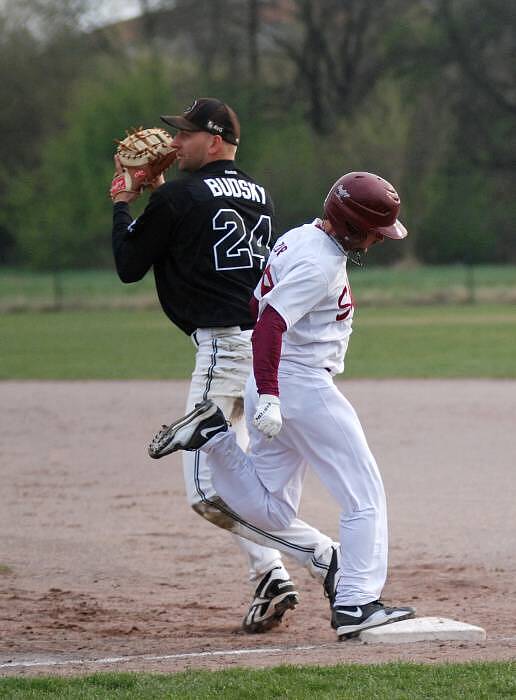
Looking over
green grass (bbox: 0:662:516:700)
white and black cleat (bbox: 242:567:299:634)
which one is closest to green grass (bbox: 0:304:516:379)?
white and black cleat (bbox: 242:567:299:634)

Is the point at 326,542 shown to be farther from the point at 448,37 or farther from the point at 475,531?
the point at 448,37

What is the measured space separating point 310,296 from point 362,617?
126 centimetres

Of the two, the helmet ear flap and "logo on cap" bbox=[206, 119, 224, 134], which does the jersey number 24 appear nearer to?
"logo on cap" bbox=[206, 119, 224, 134]

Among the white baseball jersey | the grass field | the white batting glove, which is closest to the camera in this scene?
the white batting glove

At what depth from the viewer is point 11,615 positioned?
545 centimetres

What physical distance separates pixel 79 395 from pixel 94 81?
106ft

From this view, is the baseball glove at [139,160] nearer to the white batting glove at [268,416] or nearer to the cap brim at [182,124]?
the cap brim at [182,124]

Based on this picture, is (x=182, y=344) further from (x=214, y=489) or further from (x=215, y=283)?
(x=214, y=489)

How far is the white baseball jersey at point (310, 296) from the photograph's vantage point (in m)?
4.55

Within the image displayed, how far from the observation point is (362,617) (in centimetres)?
475

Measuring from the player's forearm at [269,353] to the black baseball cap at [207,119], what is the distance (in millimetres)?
1279

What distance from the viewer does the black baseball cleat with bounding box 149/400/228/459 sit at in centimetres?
479

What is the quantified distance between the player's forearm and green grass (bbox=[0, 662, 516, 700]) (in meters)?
1.01

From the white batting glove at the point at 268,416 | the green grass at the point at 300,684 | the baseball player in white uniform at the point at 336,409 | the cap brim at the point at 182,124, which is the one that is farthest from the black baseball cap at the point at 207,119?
the green grass at the point at 300,684
